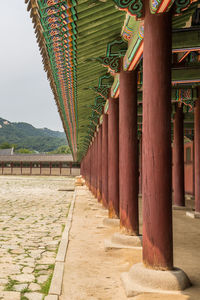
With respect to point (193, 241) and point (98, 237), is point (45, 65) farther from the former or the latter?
point (193, 241)

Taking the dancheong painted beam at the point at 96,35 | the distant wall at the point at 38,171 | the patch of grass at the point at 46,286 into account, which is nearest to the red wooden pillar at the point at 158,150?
the dancheong painted beam at the point at 96,35

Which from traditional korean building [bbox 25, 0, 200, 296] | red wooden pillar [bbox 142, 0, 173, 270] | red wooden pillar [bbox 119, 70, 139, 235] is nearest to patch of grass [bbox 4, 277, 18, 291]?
traditional korean building [bbox 25, 0, 200, 296]

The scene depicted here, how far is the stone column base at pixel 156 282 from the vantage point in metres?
4.15

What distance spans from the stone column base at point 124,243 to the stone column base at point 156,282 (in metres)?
2.08

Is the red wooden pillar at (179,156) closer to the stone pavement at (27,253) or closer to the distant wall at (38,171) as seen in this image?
the stone pavement at (27,253)

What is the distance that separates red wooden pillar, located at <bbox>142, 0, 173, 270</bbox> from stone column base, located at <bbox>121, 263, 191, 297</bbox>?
12 centimetres

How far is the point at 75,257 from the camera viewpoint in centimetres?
611

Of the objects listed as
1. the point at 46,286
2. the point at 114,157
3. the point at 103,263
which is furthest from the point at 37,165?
the point at 46,286

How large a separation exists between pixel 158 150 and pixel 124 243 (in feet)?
9.54

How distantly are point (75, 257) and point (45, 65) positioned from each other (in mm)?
4116

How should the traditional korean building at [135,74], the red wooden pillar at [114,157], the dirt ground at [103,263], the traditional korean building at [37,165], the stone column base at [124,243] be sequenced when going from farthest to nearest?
the traditional korean building at [37,165] → the red wooden pillar at [114,157] → the stone column base at [124,243] → the traditional korean building at [135,74] → the dirt ground at [103,263]

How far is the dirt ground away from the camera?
14.0 feet

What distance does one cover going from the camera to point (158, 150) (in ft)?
14.5

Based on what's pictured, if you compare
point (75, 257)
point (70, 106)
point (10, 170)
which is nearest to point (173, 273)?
point (75, 257)
